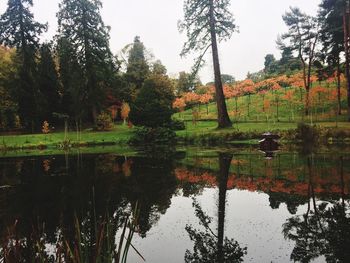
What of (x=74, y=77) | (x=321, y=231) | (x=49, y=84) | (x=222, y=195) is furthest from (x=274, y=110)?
(x=321, y=231)

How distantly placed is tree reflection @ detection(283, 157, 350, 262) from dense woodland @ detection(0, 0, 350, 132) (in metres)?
23.3

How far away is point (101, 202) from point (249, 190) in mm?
4646

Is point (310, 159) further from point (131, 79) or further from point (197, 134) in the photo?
point (131, 79)

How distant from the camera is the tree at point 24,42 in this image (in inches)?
1674

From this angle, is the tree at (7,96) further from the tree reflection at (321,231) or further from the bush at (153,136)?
the tree reflection at (321,231)

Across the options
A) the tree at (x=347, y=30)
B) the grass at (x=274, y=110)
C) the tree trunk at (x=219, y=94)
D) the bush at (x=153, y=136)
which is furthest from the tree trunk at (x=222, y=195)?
the grass at (x=274, y=110)

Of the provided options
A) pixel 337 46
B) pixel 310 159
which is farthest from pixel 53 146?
pixel 337 46

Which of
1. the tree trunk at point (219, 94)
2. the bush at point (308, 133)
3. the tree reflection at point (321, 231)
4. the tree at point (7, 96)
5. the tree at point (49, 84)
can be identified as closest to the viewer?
the tree reflection at point (321, 231)

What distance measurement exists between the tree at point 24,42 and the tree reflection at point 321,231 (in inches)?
1526

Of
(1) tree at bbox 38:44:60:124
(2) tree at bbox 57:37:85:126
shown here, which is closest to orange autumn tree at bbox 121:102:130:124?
(2) tree at bbox 57:37:85:126

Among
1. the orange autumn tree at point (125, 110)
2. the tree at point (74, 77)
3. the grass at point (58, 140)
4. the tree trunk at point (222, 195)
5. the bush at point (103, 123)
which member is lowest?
the tree trunk at point (222, 195)

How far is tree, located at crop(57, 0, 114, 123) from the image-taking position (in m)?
41.7

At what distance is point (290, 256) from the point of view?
6.16m

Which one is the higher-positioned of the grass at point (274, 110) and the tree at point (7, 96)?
the tree at point (7, 96)
